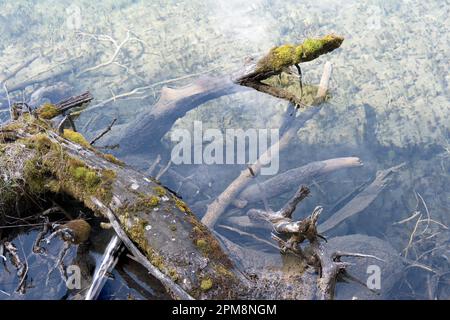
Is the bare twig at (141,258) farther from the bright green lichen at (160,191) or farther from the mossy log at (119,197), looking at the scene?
the bright green lichen at (160,191)

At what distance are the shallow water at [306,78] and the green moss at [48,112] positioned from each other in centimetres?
130

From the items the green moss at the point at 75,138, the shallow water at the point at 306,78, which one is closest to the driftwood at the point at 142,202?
the green moss at the point at 75,138

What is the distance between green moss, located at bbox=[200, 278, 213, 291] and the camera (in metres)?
3.22

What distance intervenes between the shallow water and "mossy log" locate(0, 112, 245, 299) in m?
0.54

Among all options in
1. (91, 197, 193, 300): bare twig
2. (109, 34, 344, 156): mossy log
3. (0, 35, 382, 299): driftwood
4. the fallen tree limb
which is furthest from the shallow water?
(0, 35, 382, 299): driftwood

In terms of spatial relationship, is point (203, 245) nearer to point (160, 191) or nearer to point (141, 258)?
point (141, 258)

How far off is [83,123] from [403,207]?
192 inches

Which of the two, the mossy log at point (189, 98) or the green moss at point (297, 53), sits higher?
the green moss at point (297, 53)

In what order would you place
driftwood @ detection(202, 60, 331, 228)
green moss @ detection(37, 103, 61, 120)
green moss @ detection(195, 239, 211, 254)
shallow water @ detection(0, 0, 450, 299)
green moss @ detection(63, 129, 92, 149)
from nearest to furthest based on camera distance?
green moss @ detection(195, 239, 211, 254)
green moss @ detection(63, 129, 92, 149)
green moss @ detection(37, 103, 61, 120)
driftwood @ detection(202, 60, 331, 228)
shallow water @ detection(0, 0, 450, 299)

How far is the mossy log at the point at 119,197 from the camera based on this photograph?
3352mm

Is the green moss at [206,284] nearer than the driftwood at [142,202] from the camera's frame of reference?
Yes

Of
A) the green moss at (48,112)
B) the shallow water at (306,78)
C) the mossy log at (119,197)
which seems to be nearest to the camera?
the mossy log at (119,197)

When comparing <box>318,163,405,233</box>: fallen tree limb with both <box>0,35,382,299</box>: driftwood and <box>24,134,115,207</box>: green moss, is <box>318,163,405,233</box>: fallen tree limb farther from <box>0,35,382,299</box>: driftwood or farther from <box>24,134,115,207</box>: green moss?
<box>24,134,115,207</box>: green moss
